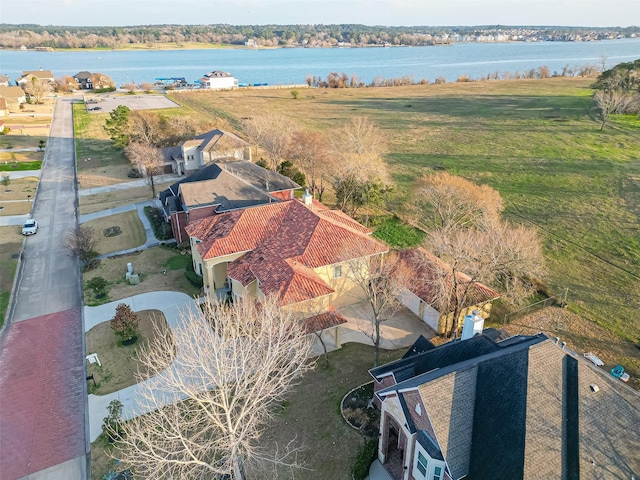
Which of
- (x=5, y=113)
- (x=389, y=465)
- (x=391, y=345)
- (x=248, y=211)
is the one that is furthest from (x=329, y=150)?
(x=5, y=113)

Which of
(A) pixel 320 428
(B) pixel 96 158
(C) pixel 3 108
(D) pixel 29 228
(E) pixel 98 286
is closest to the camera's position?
(A) pixel 320 428

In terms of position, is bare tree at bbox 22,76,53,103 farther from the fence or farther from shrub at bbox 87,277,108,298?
the fence

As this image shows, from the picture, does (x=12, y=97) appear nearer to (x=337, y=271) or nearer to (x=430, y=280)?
(x=337, y=271)

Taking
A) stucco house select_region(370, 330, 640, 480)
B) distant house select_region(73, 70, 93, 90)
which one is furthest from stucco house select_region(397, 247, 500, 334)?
distant house select_region(73, 70, 93, 90)

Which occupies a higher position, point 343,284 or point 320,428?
point 343,284

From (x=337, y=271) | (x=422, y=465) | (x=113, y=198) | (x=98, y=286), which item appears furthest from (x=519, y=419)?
(x=113, y=198)

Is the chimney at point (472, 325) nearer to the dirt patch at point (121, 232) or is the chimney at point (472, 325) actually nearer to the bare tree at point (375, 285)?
the bare tree at point (375, 285)
